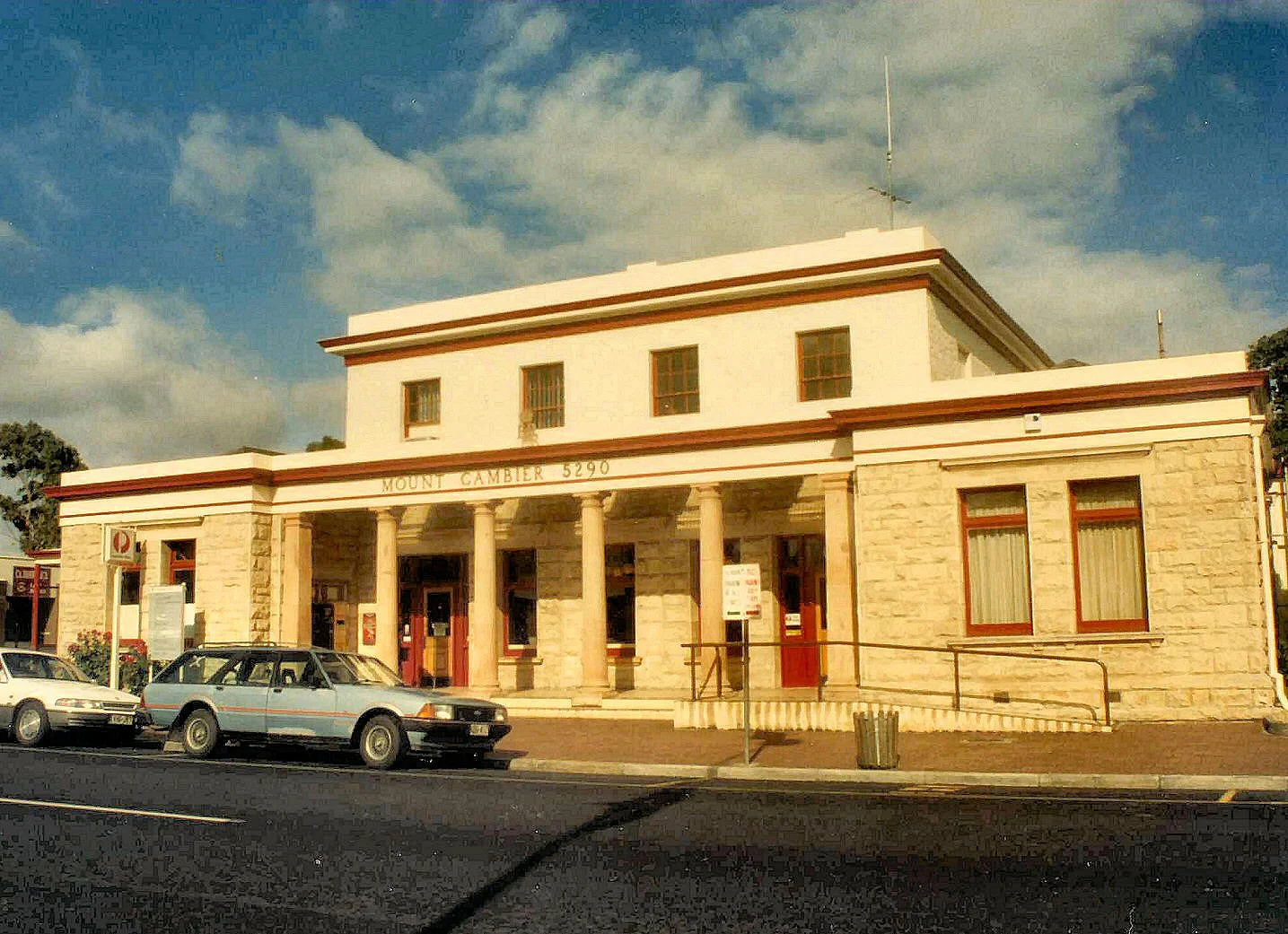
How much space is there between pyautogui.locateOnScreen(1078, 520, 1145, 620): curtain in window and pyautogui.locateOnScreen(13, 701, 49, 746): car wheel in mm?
15864

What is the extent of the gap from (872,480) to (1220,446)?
527cm

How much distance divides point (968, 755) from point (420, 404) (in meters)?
16.8

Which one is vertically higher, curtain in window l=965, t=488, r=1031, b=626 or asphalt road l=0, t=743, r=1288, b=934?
curtain in window l=965, t=488, r=1031, b=626

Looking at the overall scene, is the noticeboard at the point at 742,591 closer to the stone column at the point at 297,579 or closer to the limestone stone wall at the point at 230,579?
the stone column at the point at 297,579

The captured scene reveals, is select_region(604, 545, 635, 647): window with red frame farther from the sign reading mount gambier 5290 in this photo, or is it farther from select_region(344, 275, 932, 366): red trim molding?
select_region(344, 275, 932, 366): red trim molding

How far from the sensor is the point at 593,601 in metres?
23.5

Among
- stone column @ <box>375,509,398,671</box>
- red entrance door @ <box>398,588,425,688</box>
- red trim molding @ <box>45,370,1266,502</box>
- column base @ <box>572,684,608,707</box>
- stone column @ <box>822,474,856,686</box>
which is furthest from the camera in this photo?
red entrance door @ <box>398,588,425,688</box>

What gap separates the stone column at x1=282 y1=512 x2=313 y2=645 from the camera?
85.6 feet

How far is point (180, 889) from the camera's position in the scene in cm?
816

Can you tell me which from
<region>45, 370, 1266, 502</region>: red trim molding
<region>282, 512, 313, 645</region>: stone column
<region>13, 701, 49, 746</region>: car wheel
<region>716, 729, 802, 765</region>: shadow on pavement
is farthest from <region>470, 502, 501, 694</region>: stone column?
<region>13, 701, 49, 746</region>: car wheel

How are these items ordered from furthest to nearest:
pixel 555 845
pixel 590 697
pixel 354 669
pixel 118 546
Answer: pixel 118 546 < pixel 590 697 < pixel 354 669 < pixel 555 845

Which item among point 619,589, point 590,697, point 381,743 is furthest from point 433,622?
point 381,743

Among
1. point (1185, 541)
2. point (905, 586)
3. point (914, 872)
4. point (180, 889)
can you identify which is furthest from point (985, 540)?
point (180, 889)

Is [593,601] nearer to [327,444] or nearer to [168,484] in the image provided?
[168,484]
